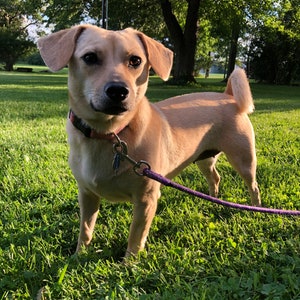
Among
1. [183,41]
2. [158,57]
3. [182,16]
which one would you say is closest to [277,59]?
[182,16]

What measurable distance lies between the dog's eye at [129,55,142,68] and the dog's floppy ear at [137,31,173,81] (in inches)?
6.5

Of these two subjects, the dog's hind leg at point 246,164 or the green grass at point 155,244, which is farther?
the dog's hind leg at point 246,164

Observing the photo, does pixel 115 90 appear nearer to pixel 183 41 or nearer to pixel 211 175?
pixel 211 175

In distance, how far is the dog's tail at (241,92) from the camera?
3.31m

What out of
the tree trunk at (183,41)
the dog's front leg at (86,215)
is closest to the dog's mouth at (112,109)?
the dog's front leg at (86,215)

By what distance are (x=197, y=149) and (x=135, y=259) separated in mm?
1105

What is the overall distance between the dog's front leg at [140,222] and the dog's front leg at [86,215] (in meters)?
0.33

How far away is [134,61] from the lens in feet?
7.64

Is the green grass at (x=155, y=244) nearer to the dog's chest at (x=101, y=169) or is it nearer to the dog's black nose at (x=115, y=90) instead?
the dog's chest at (x=101, y=169)

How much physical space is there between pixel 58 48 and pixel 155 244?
1.49 m

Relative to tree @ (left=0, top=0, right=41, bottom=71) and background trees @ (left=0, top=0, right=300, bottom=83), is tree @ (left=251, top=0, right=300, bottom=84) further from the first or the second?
tree @ (left=0, top=0, right=41, bottom=71)

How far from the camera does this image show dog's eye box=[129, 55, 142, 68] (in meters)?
2.30

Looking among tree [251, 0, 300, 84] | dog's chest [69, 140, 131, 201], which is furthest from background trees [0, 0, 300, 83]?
dog's chest [69, 140, 131, 201]

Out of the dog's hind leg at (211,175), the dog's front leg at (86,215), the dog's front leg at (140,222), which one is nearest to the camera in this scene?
the dog's front leg at (140,222)
